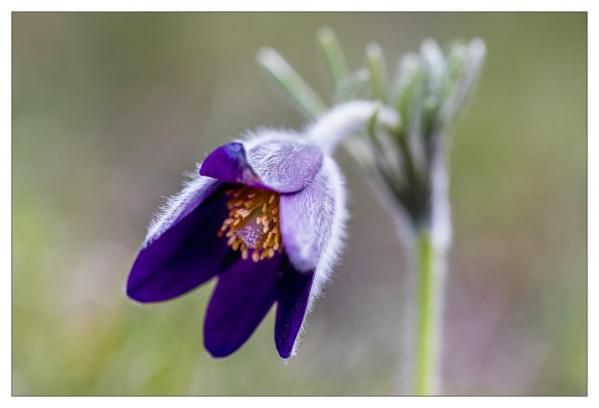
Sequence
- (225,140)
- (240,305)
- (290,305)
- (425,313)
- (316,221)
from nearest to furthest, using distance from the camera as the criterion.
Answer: (316,221)
(290,305)
(240,305)
(425,313)
(225,140)

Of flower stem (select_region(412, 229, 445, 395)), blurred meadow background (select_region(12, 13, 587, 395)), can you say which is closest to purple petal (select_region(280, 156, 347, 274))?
flower stem (select_region(412, 229, 445, 395))

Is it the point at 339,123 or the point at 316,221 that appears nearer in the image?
the point at 316,221

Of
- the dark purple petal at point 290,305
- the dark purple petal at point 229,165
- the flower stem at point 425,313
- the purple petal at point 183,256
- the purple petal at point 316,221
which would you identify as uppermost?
the dark purple petal at point 229,165

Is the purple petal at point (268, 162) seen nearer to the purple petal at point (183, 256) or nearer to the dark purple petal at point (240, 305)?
the purple petal at point (183, 256)

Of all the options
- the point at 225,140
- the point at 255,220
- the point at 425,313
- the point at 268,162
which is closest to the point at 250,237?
the point at 255,220

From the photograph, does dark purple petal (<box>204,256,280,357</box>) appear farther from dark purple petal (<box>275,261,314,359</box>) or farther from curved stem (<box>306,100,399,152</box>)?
curved stem (<box>306,100,399,152</box>)

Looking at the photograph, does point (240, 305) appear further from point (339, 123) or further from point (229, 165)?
point (339, 123)

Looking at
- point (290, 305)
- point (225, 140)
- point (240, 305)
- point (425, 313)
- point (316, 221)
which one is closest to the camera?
point (316, 221)

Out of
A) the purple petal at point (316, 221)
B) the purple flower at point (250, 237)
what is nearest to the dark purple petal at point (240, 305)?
→ the purple flower at point (250, 237)

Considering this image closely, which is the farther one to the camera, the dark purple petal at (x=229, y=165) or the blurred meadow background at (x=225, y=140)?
the blurred meadow background at (x=225, y=140)
